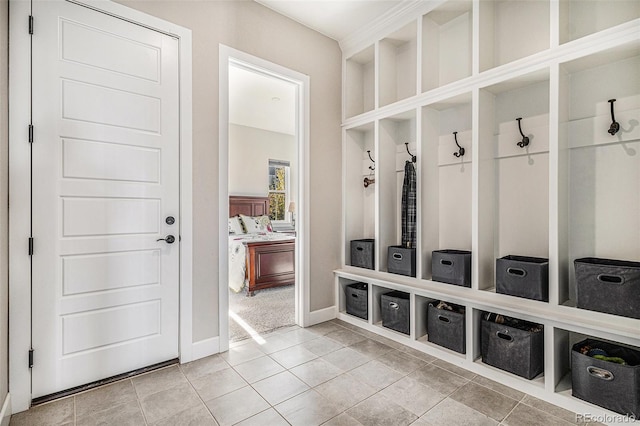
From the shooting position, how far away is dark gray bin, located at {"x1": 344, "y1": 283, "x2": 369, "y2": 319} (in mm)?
3176

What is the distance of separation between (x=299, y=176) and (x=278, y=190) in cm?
440

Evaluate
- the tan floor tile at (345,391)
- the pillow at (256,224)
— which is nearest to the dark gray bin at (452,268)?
the tan floor tile at (345,391)

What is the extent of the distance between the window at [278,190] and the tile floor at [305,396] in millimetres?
5001

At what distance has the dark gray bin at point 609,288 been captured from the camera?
1.69 meters

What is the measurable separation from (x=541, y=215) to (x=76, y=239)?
3.19 m

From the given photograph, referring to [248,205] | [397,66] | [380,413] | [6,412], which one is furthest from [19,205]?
[248,205]

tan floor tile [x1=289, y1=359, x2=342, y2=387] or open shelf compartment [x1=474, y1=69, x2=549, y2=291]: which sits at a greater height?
open shelf compartment [x1=474, y1=69, x2=549, y2=291]

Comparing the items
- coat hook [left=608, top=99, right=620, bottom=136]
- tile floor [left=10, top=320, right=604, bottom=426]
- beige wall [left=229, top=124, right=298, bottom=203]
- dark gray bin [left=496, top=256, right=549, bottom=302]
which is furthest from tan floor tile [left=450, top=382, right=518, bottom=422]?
beige wall [left=229, top=124, right=298, bottom=203]

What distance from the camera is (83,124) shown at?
2.07 m

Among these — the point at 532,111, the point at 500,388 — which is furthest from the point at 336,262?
the point at 532,111

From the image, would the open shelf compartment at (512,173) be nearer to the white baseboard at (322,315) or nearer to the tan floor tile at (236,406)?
the white baseboard at (322,315)

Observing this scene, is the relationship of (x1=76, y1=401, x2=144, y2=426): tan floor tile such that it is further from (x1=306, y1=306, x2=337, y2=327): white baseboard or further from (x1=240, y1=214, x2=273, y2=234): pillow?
(x1=240, y1=214, x2=273, y2=234): pillow

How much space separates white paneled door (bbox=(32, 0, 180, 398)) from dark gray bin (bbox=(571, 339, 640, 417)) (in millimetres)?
2654

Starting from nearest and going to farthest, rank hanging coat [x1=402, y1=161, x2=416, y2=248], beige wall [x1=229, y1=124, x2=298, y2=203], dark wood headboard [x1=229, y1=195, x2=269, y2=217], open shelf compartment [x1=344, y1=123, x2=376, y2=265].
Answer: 1. hanging coat [x1=402, y1=161, x2=416, y2=248]
2. open shelf compartment [x1=344, y1=123, x2=376, y2=265]
3. dark wood headboard [x1=229, y1=195, x2=269, y2=217]
4. beige wall [x1=229, y1=124, x2=298, y2=203]
